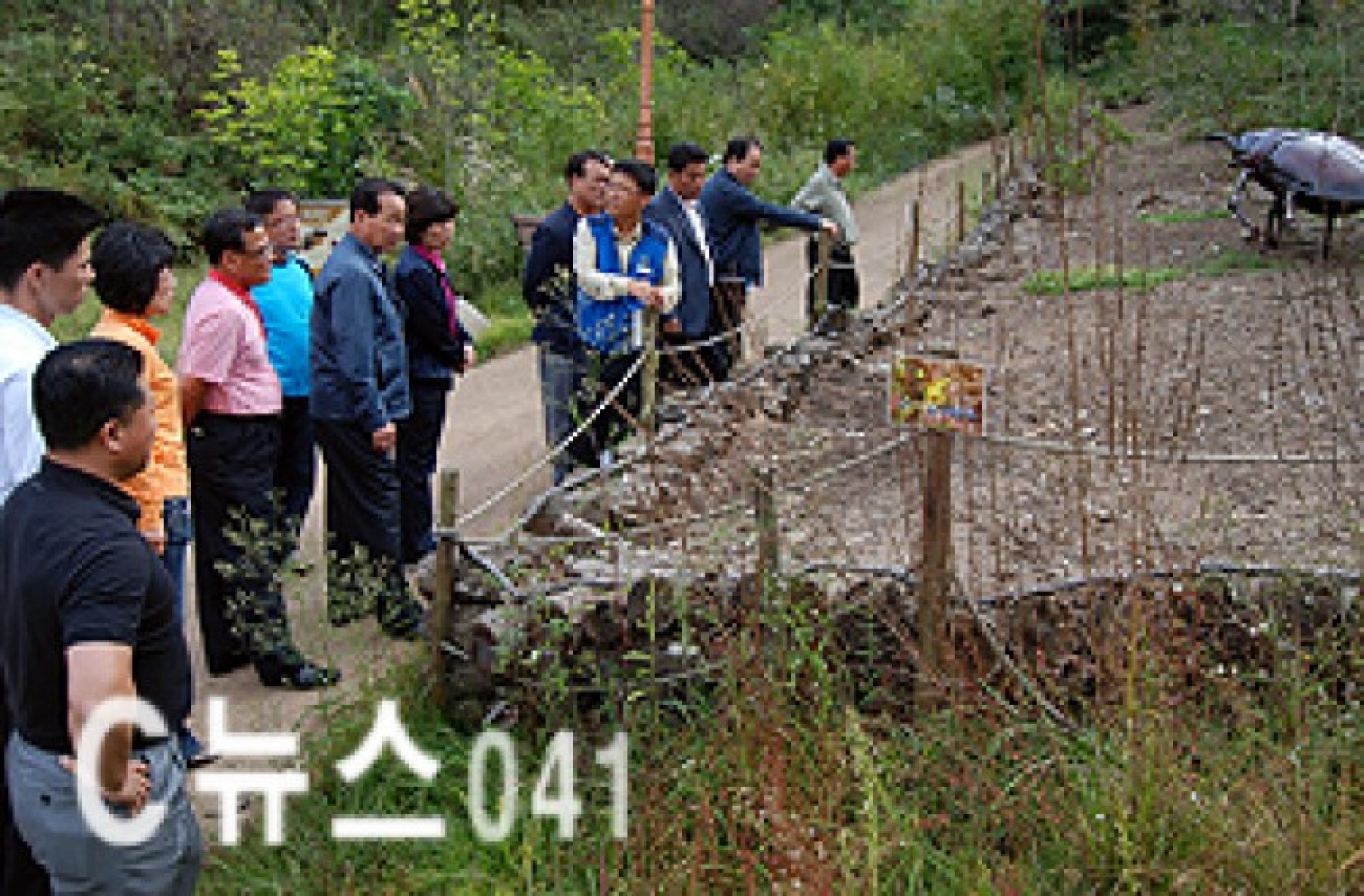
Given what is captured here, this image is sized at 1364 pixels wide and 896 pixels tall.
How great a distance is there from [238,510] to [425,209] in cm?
145

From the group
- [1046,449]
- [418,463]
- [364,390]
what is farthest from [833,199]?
[1046,449]

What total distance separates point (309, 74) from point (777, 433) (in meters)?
8.85

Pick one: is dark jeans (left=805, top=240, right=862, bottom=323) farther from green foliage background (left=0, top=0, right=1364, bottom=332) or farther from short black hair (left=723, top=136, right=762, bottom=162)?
green foliage background (left=0, top=0, right=1364, bottom=332)

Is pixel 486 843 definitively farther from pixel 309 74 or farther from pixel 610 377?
pixel 309 74

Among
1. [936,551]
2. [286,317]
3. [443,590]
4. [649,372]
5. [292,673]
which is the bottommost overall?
[292,673]

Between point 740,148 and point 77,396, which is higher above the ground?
point 740,148

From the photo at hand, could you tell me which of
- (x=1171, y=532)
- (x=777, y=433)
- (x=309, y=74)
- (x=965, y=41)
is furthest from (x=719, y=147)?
(x=1171, y=532)

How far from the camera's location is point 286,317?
4848 millimetres

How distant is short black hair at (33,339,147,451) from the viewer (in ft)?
7.80

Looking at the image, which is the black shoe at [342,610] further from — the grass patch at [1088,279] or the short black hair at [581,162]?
the grass patch at [1088,279]

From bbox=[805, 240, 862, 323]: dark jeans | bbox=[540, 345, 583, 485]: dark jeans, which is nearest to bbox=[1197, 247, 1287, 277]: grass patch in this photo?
bbox=[805, 240, 862, 323]: dark jeans

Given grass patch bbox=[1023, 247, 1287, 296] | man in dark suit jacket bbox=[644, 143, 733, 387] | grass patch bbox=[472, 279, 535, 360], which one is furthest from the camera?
grass patch bbox=[472, 279, 535, 360]

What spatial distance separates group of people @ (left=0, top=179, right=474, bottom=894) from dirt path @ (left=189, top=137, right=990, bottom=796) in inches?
4.3

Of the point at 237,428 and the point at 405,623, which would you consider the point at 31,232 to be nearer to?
the point at 237,428
